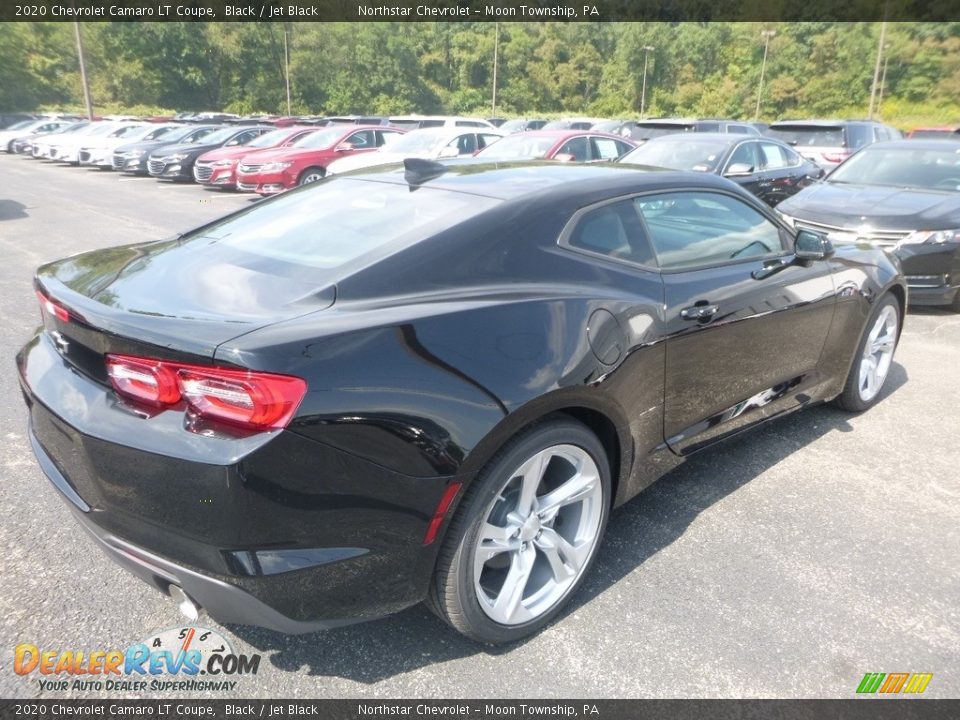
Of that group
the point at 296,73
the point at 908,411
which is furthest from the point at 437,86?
the point at 908,411

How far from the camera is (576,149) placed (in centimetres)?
1188

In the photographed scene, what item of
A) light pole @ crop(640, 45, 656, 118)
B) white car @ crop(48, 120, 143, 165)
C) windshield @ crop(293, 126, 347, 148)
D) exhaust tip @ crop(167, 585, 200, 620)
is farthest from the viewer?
light pole @ crop(640, 45, 656, 118)

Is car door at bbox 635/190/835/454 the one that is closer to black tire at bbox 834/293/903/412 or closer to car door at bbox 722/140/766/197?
black tire at bbox 834/293/903/412

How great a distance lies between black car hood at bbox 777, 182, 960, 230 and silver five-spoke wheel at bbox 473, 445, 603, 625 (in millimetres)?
5318

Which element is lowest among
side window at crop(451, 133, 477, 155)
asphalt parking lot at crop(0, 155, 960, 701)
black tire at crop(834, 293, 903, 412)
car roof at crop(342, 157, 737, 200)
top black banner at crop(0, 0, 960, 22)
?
asphalt parking lot at crop(0, 155, 960, 701)

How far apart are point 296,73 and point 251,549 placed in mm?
69386

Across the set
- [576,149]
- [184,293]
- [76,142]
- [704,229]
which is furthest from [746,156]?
[76,142]

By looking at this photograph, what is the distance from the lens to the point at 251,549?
1845 millimetres

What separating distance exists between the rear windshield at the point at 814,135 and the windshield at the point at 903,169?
6426 mm

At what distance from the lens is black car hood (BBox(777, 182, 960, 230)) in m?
6.45

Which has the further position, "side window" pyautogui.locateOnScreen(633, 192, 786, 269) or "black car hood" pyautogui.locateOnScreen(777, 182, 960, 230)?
"black car hood" pyautogui.locateOnScreen(777, 182, 960, 230)

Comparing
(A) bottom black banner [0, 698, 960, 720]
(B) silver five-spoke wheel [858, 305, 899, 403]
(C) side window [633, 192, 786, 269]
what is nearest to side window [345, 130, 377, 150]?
(B) silver five-spoke wheel [858, 305, 899, 403]

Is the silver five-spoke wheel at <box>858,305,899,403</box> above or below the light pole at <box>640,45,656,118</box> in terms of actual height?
below

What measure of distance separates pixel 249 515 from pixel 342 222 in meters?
1.35
